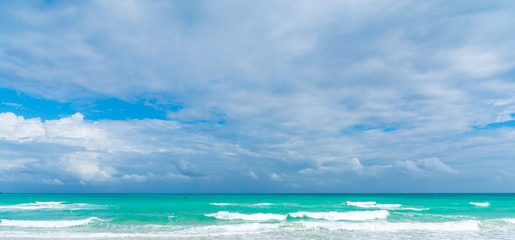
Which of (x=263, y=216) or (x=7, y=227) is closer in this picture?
(x=7, y=227)

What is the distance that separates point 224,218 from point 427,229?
14405 millimetres

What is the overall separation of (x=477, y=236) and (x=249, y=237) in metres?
11.8

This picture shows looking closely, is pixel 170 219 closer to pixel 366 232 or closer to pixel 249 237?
pixel 249 237

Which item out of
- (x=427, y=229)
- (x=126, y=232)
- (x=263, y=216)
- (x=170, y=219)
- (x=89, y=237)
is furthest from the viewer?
(x=263, y=216)

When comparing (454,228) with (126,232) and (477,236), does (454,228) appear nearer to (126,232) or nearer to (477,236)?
(477,236)

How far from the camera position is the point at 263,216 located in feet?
87.6

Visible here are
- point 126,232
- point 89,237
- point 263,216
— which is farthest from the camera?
point 263,216

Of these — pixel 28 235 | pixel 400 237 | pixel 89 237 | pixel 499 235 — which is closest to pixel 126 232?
pixel 89 237

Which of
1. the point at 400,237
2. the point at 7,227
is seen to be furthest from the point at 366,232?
the point at 7,227

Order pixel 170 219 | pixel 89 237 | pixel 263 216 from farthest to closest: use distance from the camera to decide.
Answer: pixel 263 216 < pixel 170 219 < pixel 89 237

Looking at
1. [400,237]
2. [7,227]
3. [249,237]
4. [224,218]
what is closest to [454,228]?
[400,237]

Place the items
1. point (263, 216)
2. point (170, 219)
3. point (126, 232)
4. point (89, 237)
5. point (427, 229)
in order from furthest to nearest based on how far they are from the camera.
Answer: point (263, 216) < point (170, 219) < point (427, 229) < point (126, 232) < point (89, 237)

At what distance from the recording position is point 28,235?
16.8 meters

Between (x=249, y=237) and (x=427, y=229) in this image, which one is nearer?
(x=249, y=237)
